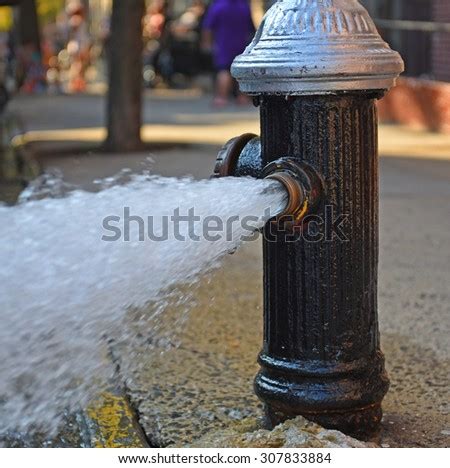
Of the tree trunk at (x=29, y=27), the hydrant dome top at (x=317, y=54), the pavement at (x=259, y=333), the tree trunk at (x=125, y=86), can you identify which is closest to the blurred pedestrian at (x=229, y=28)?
the tree trunk at (x=125, y=86)

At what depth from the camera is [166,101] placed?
18.7 meters

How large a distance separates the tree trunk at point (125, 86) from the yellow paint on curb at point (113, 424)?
23.8ft

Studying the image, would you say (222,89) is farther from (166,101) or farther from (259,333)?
(259,333)

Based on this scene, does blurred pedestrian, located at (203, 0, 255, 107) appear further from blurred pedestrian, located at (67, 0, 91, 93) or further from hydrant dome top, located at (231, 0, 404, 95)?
hydrant dome top, located at (231, 0, 404, 95)

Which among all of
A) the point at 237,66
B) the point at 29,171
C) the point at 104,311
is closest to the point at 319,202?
the point at 237,66

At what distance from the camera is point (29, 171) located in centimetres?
898

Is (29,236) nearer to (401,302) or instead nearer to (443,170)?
(401,302)

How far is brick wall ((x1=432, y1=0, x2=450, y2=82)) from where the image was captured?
12469mm

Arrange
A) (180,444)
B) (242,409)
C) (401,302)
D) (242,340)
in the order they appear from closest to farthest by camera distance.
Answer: (180,444)
(242,409)
(242,340)
(401,302)

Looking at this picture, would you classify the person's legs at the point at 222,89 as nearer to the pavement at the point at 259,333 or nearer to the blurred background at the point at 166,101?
the blurred background at the point at 166,101

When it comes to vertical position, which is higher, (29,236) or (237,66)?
(237,66)

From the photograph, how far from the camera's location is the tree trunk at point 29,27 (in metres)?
24.8

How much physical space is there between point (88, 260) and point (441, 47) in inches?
406

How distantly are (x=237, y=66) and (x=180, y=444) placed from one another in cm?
116
